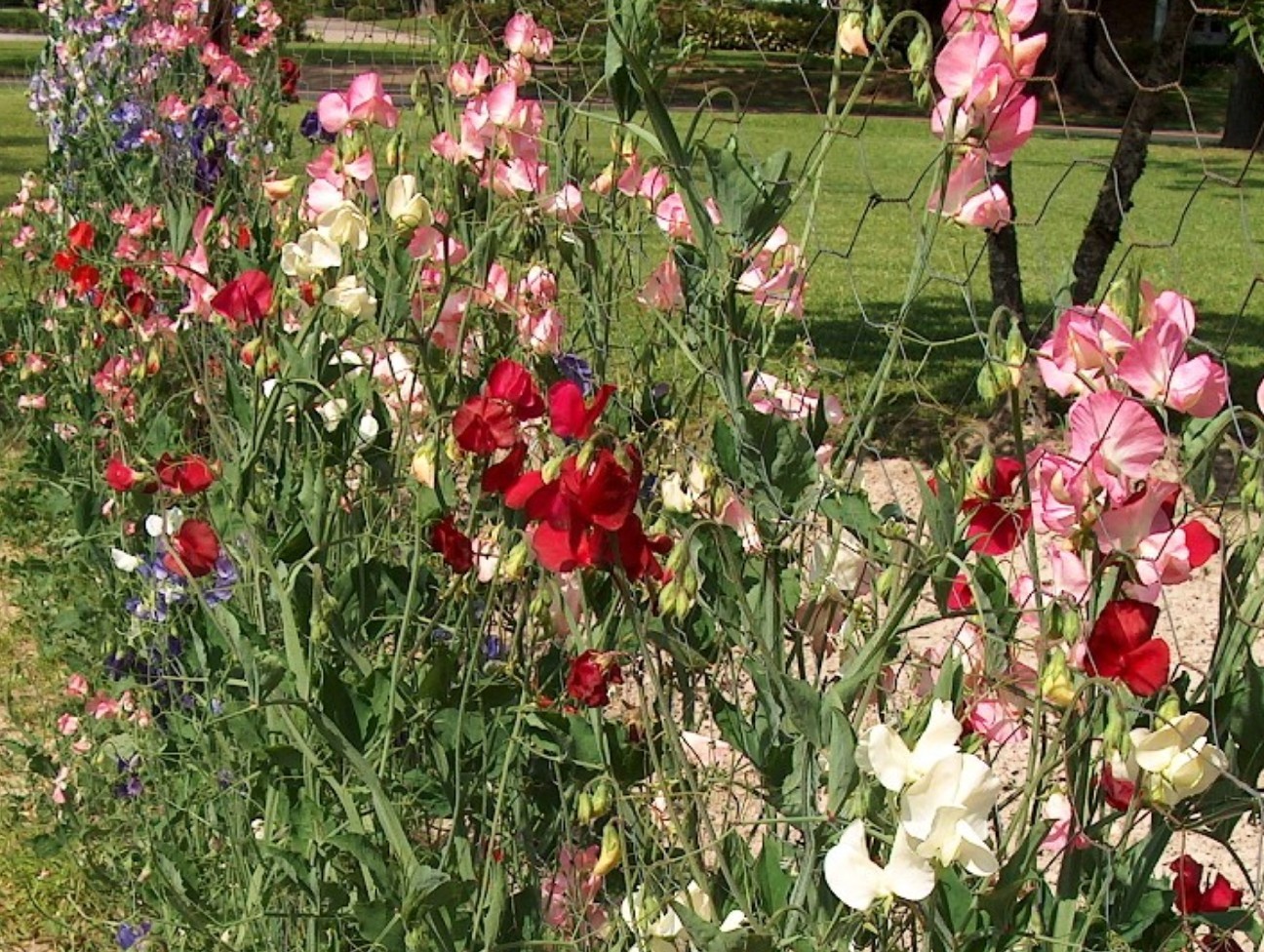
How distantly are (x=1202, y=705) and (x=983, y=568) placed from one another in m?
0.20

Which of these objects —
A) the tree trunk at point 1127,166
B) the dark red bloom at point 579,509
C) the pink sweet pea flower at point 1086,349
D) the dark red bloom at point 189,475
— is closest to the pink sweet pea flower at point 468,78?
the dark red bloom at point 189,475

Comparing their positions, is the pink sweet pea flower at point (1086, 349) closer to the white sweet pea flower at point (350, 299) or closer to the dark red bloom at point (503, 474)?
the dark red bloom at point (503, 474)

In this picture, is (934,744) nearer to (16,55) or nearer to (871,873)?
(871,873)

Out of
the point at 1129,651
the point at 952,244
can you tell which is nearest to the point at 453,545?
the point at 1129,651

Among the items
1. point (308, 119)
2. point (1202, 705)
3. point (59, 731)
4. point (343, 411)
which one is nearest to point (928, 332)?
point (308, 119)

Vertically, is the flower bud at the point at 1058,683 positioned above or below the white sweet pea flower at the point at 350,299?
above

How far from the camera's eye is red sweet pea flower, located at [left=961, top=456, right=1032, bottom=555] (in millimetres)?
1220

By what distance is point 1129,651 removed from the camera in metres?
1.13

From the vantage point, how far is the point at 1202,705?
1.22 m

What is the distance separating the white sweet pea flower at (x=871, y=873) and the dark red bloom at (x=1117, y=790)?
21 cm

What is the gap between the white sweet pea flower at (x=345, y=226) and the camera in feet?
5.29

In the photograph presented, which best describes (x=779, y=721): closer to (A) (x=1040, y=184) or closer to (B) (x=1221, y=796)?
(B) (x=1221, y=796)

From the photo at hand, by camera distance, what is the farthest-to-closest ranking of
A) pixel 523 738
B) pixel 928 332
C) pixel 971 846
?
pixel 928 332, pixel 523 738, pixel 971 846

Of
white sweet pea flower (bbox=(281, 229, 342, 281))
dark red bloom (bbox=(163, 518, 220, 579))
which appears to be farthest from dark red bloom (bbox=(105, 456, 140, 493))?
white sweet pea flower (bbox=(281, 229, 342, 281))
